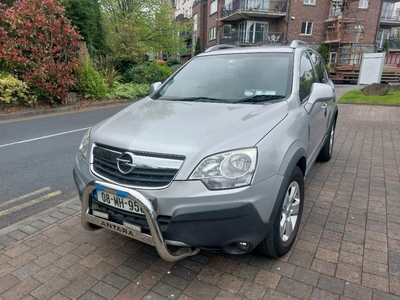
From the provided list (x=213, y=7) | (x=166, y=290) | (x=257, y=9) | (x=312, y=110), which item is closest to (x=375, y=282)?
(x=166, y=290)

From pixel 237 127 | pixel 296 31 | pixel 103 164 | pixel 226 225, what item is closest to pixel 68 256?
pixel 103 164

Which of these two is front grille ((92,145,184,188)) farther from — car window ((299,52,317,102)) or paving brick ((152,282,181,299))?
car window ((299,52,317,102))

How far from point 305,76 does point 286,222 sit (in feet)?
5.85

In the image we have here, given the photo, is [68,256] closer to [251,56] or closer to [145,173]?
[145,173]

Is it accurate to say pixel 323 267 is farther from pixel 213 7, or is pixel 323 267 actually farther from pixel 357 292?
pixel 213 7

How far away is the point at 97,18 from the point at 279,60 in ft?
48.4

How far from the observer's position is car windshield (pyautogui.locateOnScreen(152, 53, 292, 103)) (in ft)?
9.61

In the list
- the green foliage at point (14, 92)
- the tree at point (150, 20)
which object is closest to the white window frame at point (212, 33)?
the tree at point (150, 20)

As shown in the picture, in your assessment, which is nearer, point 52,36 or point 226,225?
point 226,225

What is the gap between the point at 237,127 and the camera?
2.19 metres

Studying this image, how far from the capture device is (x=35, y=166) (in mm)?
4902

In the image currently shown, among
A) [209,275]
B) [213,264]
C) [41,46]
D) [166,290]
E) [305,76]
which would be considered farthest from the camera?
[41,46]

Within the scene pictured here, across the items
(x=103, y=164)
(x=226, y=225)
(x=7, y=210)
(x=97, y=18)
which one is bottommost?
(x=7, y=210)

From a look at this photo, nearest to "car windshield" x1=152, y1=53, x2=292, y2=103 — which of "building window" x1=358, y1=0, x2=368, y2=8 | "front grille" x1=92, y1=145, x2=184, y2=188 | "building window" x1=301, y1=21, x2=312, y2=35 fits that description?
"front grille" x1=92, y1=145, x2=184, y2=188
